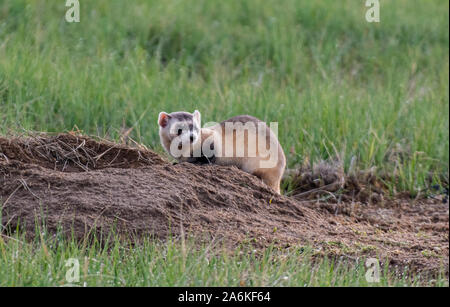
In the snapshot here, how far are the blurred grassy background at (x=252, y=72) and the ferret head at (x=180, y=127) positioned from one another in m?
0.85

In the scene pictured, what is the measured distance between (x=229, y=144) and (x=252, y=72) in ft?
15.5

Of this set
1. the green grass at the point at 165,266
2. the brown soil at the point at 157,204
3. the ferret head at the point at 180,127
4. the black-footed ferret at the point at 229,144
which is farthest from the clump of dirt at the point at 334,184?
the green grass at the point at 165,266

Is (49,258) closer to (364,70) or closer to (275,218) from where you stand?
(275,218)

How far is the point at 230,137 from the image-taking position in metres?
6.39

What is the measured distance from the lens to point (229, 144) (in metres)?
6.37

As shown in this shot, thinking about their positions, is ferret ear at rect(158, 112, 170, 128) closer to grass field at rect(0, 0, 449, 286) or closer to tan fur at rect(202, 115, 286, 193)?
tan fur at rect(202, 115, 286, 193)

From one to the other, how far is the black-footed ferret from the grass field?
123 centimetres

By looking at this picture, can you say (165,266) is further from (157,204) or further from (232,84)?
(232,84)

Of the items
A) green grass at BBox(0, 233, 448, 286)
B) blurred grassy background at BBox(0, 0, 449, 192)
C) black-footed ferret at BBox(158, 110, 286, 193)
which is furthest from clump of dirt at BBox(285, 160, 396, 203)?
green grass at BBox(0, 233, 448, 286)

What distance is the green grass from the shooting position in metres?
4.19

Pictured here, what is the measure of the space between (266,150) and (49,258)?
2.64m

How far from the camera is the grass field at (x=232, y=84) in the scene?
4.57 meters

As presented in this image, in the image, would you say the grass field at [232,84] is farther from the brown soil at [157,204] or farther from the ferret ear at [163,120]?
the ferret ear at [163,120]
